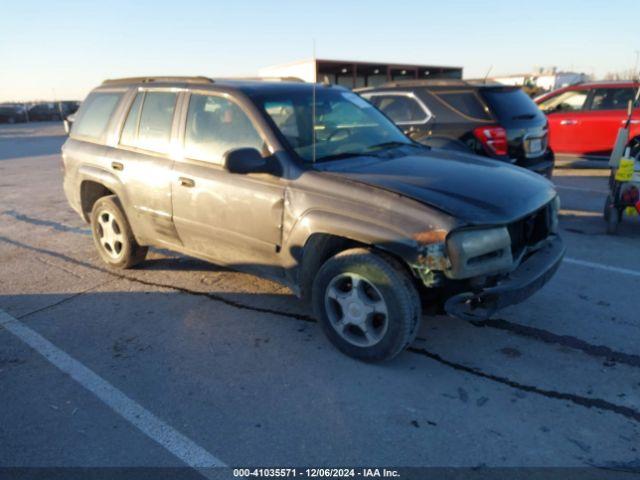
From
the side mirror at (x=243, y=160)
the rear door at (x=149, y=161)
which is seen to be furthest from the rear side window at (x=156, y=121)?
the side mirror at (x=243, y=160)

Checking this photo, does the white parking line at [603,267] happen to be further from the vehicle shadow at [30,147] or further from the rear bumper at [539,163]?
the vehicle shadow at [30,147]

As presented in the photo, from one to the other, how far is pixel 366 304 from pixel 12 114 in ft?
146

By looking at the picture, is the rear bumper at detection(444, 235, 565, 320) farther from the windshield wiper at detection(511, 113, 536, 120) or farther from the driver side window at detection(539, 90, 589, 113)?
the driver side window at detection(539, 90, 589, 113)

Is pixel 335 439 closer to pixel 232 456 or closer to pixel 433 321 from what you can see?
Answer: pixel 232 456

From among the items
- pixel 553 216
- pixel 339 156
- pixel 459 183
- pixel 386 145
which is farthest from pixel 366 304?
pixel 553 216

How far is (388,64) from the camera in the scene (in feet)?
106

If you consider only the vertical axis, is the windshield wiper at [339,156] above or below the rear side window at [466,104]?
below

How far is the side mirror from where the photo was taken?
11.2 ft

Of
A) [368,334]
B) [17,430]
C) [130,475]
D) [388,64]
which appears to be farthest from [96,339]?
[388,64]

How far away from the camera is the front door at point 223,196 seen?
12.0 ft

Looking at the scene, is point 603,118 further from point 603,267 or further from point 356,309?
point 356,309

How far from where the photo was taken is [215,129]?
400 centimetres

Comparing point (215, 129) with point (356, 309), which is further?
→ point (215, 129)

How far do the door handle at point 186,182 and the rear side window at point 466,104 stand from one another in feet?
13.9
